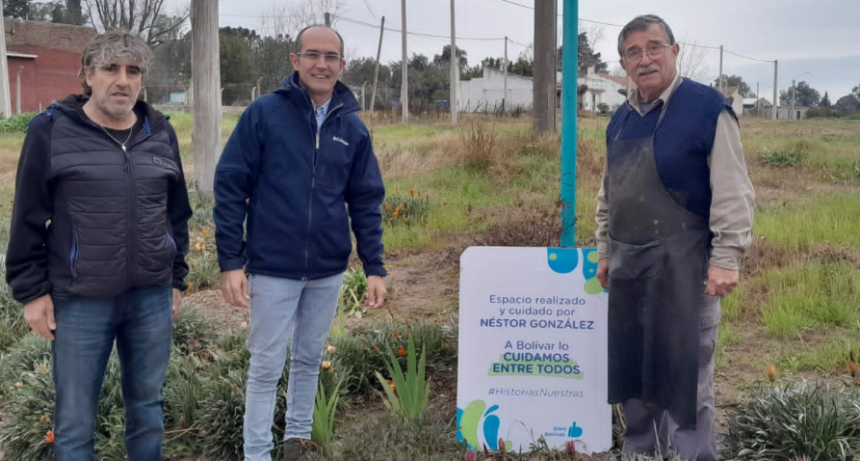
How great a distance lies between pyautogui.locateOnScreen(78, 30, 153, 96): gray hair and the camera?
9.48 ft

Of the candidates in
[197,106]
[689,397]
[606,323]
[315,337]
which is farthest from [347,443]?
[197,106]

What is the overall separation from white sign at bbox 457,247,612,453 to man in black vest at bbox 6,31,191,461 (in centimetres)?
136

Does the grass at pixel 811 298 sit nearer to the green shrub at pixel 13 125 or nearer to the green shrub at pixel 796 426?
the green shrub at pixel 796 426

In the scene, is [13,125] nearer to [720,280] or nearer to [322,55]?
[322,55]

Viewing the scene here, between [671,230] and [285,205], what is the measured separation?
1.54m

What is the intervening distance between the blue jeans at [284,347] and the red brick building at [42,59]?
143 ft

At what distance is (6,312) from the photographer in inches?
225

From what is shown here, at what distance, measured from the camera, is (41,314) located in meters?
2.84

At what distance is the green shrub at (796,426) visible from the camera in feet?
10.1

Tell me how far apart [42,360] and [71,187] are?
235cm

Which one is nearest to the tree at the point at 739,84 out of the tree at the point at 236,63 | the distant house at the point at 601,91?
the distant house at the point at 601,91

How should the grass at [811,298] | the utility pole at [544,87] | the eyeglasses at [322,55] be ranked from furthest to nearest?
the utility pole at [544,87] → the grass at [811,298] → the eyeglasses at [322,55]

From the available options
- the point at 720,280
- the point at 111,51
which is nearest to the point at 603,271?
the point at 720,280

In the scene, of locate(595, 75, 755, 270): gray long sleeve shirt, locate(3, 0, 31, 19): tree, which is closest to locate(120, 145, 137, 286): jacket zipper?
locate(595, 75, 755, 270): gray long sleeve shirt
